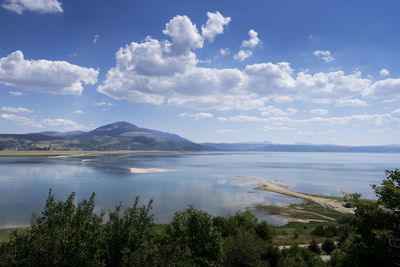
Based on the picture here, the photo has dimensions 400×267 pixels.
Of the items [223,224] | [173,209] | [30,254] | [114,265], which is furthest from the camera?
[173,209]

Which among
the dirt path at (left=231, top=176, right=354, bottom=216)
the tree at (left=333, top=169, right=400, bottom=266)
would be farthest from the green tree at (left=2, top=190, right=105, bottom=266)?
the dirt path at (left=231, top=176, right=354, bottom=216)

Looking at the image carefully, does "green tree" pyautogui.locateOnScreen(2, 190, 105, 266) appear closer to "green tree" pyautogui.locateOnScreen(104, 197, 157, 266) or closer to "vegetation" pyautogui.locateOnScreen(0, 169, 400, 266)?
"vegetation" pyautogui.locateOnScreen(0, 169, 400, 266)

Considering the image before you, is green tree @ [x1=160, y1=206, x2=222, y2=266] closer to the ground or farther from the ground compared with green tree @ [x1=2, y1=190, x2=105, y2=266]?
closer to the ground

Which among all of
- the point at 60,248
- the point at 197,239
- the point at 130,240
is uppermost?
the point at 60,248

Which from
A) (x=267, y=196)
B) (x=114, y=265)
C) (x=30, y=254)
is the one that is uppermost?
(x=30, y=254)

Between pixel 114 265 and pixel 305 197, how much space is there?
73.9 meters

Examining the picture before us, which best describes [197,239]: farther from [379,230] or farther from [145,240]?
[379,230]

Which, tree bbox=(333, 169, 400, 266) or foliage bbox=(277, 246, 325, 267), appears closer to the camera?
tree bbox=(333, 169, 400, 266)

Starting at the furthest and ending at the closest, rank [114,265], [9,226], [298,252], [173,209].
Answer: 1. [173,209]
2. [9,226]
3. [298,252]
4. [114,265]

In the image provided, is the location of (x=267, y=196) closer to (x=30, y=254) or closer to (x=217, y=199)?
(x=217, y=199)

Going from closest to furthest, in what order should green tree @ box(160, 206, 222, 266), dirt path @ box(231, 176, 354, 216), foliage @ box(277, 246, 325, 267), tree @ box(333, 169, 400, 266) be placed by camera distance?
tree @ box(333, 169, 400, 266) → green tree @ box(160, 206, 222, 266) → foliage @ box(277, 246, 325, 267) → dirt path @ box(231, 176, 354, 216)

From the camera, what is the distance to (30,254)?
14.8m

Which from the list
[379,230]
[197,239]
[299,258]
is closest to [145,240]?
[197,239]

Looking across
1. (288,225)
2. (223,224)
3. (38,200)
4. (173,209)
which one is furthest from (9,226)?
(288,225)
